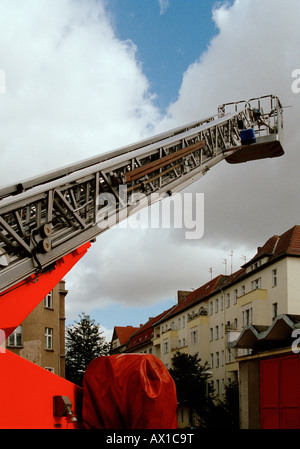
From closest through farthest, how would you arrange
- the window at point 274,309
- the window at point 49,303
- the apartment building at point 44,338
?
the apartment building at point 44,338 < the window at point 49,303 < the window at point 274,309

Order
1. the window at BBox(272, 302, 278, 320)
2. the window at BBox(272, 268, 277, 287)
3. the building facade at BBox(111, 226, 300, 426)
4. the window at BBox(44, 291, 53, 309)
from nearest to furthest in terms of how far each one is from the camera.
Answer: the window at BBox(44, 291, 53, 309)
the building facade at BBox(111, 226, 300, 426)
the window at BBox(272, 302, 278, 320)
the window at BBox(272, 268, 277, 287)

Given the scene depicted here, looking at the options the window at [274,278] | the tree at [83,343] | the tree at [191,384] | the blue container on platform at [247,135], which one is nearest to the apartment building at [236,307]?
the window at [274,278]

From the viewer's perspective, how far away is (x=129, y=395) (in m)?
6.77

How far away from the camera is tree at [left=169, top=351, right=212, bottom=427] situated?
150ft

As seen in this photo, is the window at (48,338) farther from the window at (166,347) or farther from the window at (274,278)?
the window at (166,347)

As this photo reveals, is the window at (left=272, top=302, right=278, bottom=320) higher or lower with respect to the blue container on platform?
lower

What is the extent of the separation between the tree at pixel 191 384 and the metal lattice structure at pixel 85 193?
37.3 m

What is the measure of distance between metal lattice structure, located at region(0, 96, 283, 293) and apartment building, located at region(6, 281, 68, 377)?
63.2 feet

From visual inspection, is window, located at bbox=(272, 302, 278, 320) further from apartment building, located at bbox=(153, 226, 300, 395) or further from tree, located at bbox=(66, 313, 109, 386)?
tree, located at bbox=(66, 313, 109, 386)

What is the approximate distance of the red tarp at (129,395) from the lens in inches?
262

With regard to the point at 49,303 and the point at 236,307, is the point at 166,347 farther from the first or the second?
the point at 49,303

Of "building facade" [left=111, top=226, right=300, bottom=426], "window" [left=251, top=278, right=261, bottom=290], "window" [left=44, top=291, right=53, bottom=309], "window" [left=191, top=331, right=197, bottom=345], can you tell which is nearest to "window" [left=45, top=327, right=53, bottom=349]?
"window" [left=44, top=291, right=53, bottom=309]

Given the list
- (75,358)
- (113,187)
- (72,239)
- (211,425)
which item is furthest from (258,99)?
(75,358)
